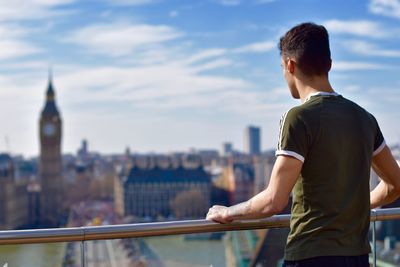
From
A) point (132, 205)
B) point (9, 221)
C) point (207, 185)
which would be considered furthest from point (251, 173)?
point (9, 221)

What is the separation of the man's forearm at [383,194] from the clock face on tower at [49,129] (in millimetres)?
51450

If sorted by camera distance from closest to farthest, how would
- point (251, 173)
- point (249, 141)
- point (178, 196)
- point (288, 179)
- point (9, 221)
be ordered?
point (288, 179)
point (9, 221)
point (178, 196)
point (251, 173)
point (249, 141)

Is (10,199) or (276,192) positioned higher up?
(276,192)

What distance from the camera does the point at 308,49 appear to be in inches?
55.9

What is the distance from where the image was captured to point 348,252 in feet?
4.68

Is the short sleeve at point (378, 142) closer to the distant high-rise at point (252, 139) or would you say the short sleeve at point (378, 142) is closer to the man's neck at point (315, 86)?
the man's neck at point (315, 86)

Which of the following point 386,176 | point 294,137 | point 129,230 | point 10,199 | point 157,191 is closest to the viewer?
point 294,137

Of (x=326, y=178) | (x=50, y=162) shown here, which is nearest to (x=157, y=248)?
(x=326, y=178)

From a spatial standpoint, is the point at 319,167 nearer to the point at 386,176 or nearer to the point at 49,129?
the point at 386,176

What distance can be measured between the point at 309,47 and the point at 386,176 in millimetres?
407

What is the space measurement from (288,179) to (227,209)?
319 mm

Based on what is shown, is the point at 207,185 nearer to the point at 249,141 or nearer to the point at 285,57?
the point at 285,57

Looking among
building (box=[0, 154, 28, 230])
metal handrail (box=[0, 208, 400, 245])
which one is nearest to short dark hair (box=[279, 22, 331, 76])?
metal handrail (box=[0, 208, 400, 245])

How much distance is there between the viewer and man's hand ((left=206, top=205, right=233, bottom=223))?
1698 millimetres
